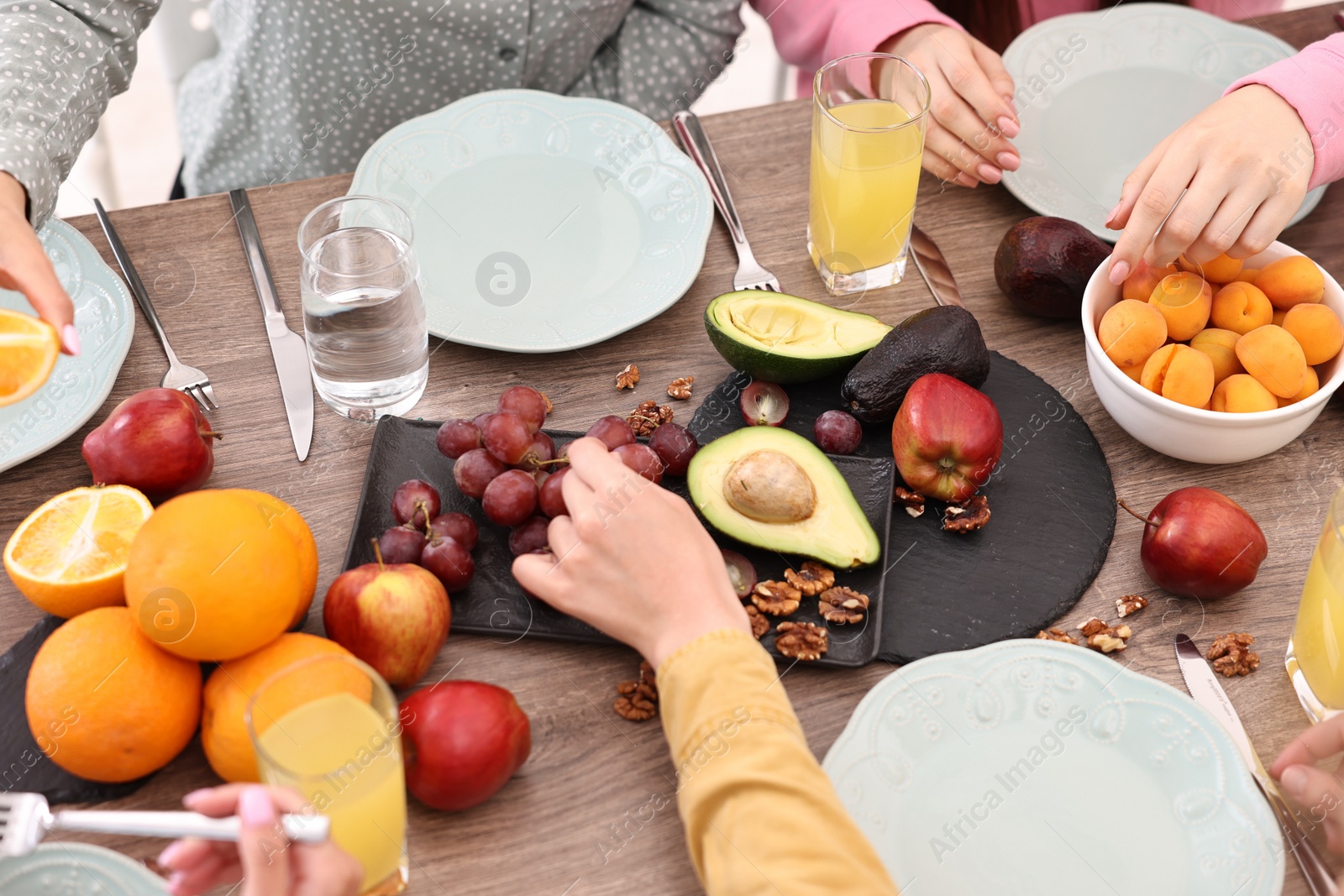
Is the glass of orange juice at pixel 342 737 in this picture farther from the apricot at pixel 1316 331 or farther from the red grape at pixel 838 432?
the apricot at pixel 1316 331

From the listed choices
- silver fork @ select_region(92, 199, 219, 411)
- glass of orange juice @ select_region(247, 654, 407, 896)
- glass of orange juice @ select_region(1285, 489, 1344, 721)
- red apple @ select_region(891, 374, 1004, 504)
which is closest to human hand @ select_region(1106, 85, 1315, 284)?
red apple @ select_region(891, 374, 1004, 504)

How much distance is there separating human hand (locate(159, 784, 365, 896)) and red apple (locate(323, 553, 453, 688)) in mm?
160

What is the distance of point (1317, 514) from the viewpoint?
0.95 meters

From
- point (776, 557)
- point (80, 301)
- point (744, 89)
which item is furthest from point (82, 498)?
point (744, 89)

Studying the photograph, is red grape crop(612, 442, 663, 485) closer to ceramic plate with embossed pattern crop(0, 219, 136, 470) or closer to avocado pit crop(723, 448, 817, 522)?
avocado pit crop(723, 448, 817, 522)

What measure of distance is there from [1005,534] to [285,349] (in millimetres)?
727

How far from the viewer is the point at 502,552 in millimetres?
911

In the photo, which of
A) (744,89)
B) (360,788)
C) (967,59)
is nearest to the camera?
(360,788)

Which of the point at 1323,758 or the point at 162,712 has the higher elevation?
the point at 162,712

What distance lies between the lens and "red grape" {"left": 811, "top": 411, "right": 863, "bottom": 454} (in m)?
0.99

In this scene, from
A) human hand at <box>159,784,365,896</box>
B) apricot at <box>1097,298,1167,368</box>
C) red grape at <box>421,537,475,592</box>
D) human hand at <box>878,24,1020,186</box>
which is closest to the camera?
human hand at <box>159,784,365,896</box>

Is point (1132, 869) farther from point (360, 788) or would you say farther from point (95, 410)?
point (95, 410)

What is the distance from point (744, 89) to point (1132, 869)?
2678 millimetres

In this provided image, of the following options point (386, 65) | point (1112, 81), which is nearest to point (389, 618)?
point (386, 65)
